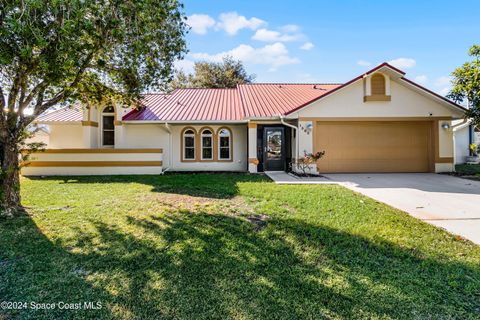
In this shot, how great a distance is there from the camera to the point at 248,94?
16.8 meters

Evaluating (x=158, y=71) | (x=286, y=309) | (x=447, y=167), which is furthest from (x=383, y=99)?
(x=286, y=309)

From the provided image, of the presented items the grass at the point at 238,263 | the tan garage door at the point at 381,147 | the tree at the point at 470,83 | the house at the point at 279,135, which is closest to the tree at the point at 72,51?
the grass at the point at 238,263

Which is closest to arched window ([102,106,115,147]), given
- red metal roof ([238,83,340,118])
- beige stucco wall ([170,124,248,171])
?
beige stucco wall ([170,124,248,171])

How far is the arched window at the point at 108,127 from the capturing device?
1429cm

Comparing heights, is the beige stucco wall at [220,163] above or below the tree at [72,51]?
below

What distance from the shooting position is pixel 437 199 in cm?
690

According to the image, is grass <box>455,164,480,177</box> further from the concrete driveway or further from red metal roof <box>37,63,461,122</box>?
red metal roof <box>37,63,461,122</box>

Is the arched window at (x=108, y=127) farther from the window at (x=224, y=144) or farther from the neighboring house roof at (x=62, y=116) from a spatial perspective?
the window at (x=224, y=144)

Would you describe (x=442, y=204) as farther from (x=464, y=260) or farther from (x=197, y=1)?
(x=197, y=1)

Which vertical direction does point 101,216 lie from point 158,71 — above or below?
below

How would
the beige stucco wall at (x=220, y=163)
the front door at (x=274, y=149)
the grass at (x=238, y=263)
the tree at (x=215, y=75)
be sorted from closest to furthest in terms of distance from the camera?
the grass at (x=238, y=263) < the front door at (x=274, y=149) < the beige stucco wall at (x=220, y=163) < the tree at (x=215, y=75)

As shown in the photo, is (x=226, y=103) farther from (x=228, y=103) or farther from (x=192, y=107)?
(x=192, y=107)

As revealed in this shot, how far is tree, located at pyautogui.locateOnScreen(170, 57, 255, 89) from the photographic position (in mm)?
29406

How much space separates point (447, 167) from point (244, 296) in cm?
1405
